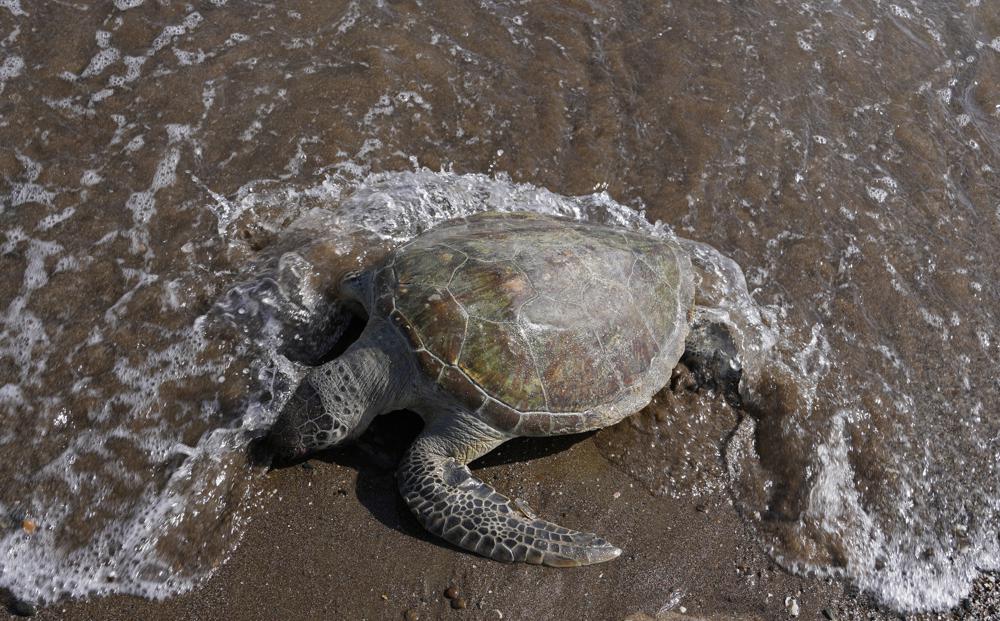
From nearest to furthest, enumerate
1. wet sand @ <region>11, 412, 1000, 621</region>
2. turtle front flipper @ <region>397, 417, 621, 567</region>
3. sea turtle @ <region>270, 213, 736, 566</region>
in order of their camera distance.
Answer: wet sand @ <region>11, 412, 1000, 621</region> < turtle front flipper @ <region>397, 417, 621, 567</region> < sea turtle @ <region>270, 213, 736, 566</region>

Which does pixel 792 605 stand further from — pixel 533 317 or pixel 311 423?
pixel 311 423

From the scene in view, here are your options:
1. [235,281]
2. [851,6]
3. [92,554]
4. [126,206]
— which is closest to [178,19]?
[126,206]

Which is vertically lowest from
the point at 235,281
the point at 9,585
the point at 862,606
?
the point at 862,606

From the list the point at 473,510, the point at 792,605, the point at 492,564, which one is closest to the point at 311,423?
the point at 473,510

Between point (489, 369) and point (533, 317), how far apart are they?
352 millimetres

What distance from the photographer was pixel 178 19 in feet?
19.2

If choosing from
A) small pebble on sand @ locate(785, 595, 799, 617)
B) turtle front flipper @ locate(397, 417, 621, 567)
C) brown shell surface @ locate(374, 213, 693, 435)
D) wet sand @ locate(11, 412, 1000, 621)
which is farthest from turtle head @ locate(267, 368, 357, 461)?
small pebble on sand @ locate(785, 595, 799, 617)

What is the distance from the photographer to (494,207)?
490 cm

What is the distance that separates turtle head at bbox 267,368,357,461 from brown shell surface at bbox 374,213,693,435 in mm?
486

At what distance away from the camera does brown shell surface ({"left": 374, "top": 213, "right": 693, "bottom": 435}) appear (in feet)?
11.5

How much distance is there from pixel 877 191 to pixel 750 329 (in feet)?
6.44

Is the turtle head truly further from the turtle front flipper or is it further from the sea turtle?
the turtle front flipper

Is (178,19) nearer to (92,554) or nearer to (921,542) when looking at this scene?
(92,554)

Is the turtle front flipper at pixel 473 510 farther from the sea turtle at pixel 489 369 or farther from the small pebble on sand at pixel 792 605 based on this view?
the small pebble on sand at pixel 792 605
